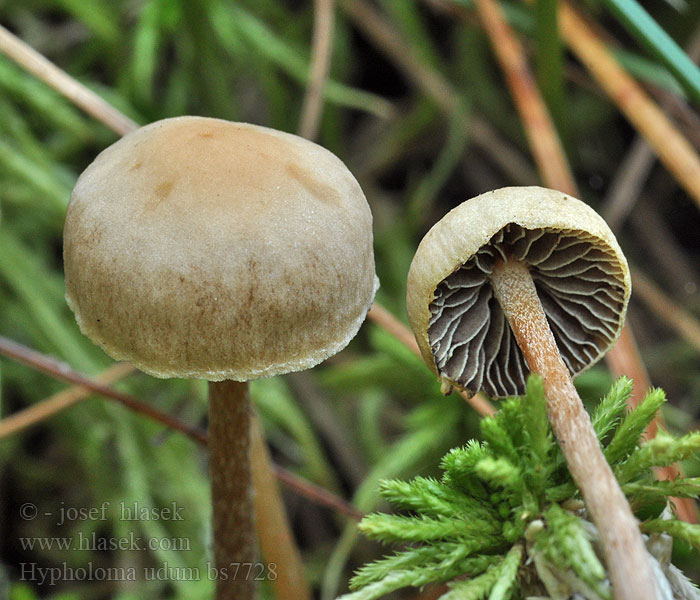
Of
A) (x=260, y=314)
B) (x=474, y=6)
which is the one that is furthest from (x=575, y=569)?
(x=474, y=6)

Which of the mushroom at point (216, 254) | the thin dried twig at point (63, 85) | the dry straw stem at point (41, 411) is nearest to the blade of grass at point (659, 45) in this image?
the mushroom at point (216, 254)

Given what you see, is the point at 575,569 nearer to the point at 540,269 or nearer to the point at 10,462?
the point at 540,269

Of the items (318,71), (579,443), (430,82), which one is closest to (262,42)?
(318,71)

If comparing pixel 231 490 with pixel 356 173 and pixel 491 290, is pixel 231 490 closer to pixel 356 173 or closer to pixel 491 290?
pixel 491 290

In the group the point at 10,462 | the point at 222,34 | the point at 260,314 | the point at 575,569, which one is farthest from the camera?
the point at 10,462

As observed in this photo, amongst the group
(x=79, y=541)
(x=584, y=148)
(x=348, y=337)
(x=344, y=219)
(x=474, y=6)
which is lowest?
(x=79, y=541)

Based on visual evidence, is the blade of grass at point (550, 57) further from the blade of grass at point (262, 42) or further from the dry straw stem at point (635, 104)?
the blade of grass at point (262, 42)

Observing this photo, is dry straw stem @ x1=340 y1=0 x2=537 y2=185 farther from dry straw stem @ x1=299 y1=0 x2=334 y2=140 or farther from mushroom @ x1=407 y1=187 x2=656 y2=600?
mushroom @ x1=407 y1=187 x2=656 y2=600

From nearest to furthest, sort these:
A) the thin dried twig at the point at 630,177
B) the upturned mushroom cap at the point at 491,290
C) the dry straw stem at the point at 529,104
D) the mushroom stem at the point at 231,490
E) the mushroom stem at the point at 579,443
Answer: the mushroom stem at the point at 579,443, the upturned mushroom cap at the point at 491,290, the mushroom stem at the point at 231,490, the dry straw stem at the point at 529,104, the thin dried twig at the point at 630,177
